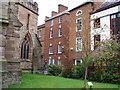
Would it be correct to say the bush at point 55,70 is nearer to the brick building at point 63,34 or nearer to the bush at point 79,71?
the brick building at point 63,34

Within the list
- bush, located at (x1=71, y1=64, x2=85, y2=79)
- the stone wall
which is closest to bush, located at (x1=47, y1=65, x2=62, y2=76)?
bush, located at (x1=71, y1=64, x2=85, y2=79)

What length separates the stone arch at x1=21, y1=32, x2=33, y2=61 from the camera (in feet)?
64.7

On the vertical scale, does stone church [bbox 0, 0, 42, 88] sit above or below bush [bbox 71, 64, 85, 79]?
above

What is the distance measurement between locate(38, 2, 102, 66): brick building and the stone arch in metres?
5.38

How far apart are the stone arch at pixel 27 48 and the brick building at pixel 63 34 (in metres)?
5.38

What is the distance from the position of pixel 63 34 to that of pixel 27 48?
Result: 9.35 m

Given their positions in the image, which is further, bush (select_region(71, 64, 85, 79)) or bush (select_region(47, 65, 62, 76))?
bush (select_region(47, 65, 62, 76))

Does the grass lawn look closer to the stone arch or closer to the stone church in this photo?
the stone church

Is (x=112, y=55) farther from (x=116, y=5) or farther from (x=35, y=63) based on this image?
(x=35, y=63)

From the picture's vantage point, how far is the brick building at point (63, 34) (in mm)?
23789

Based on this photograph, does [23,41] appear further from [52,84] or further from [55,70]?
[52,84]

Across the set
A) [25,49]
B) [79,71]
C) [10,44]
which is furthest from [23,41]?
[10,44]

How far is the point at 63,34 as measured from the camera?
27844 mm

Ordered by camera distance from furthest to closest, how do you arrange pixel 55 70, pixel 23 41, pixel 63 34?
pixel 63 34 < pixel 55 70 < pixel 23 41
